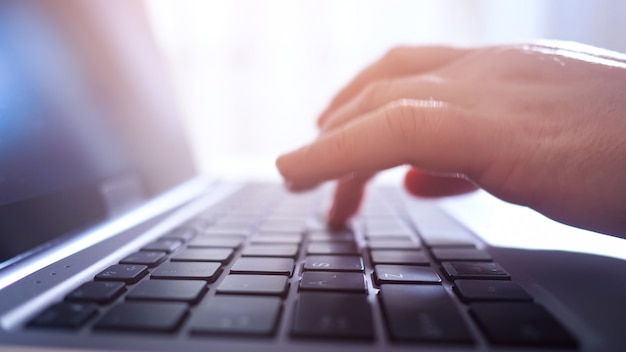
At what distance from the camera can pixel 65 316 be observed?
0.25m

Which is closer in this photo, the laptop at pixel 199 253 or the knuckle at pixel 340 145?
the laptop at pixel 199 253

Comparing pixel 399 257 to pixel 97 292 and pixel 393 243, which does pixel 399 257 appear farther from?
pixel 97 292

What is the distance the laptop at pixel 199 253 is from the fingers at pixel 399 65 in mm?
181

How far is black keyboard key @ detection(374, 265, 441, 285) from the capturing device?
32 centimetres

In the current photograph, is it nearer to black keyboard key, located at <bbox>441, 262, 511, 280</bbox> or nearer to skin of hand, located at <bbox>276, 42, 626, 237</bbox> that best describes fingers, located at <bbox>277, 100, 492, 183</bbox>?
skin of hand, located at <bbox>276, 42, 626, 237</bbox>

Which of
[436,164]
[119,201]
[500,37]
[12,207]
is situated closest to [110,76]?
[119,201]

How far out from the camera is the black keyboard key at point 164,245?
16.0 inches

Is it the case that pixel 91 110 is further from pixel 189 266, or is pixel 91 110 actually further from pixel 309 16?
pixel 309 16

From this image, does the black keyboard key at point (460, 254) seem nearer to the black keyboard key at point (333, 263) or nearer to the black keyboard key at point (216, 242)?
the black keyboard key at point (333, 263)

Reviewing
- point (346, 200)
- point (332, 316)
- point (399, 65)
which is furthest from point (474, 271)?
point (399, 65)

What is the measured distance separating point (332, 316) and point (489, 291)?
4.7 inches

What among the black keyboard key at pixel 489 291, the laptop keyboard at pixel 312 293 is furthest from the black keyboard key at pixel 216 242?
the black keyboard key at pixel 489 291

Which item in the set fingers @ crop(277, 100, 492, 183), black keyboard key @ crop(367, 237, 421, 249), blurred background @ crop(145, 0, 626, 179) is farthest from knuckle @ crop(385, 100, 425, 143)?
blurred background @ crop(145, 0, 626, 179)

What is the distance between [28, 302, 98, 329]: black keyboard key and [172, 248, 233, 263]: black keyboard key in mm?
108
